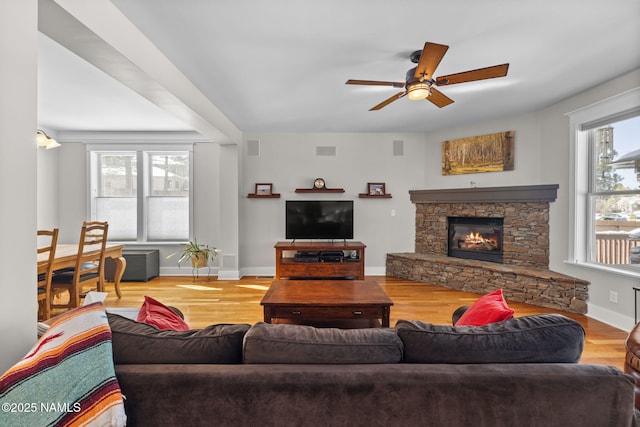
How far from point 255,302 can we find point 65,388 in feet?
9.84

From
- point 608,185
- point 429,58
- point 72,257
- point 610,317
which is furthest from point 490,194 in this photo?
point 72,257

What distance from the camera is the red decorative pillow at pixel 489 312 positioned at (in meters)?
1.33

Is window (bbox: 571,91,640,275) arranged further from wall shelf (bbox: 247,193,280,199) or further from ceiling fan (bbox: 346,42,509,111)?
wall shelf (bbox: 247,193,280,199)

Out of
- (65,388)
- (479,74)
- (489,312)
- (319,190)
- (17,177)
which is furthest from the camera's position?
(319,190)

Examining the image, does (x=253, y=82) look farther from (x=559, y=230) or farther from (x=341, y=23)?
(x=559, y=230)

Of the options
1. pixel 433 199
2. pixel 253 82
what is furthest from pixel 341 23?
pixel 433 199

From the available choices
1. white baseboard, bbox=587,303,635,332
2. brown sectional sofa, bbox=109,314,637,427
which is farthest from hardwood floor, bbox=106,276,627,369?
brown sectional sofa, bbox=109,314,637,427

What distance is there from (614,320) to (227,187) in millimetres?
5177

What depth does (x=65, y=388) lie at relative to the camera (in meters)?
0.83

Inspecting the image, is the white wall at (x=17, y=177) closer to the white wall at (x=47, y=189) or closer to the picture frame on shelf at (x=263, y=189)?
the picture frame on shelf at (x=263, y=189)

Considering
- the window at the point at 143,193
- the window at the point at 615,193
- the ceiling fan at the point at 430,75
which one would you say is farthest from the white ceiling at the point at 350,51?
the window at the point at 143,193

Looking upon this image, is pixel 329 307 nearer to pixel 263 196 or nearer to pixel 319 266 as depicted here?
pixel 319 266

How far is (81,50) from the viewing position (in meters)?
1.97

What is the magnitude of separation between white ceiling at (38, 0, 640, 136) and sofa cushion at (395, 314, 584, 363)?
1.95 meters
